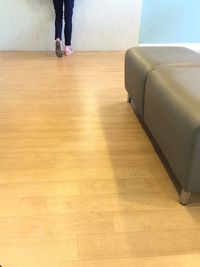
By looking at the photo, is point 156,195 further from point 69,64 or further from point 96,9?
point 96,9

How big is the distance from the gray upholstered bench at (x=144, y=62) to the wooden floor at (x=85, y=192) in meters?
0.22

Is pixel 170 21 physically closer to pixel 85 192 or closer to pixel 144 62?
pixel 144 62

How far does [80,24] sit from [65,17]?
0.97 feet

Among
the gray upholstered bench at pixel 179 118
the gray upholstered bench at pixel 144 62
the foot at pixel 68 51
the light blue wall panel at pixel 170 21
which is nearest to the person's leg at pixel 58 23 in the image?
the foot at pixel 68 51

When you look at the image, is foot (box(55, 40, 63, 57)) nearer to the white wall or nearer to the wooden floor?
the white wall

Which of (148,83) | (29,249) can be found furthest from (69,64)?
(29,249)

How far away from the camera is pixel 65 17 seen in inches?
134

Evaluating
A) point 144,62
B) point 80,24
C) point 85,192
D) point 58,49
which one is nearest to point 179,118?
point 85,192

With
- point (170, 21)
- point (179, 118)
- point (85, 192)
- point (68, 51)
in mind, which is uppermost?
point (170, 21)

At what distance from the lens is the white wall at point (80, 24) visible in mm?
3529

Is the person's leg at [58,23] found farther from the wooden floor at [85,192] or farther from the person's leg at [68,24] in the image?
the wooden floor at [85,192]

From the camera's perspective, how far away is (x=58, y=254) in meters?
1.06

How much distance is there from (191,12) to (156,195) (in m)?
3.07

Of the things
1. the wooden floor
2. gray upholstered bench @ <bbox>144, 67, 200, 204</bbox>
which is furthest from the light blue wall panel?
gray upholstered bench @ <bbox>144, 67, 200, 204</bbox>
